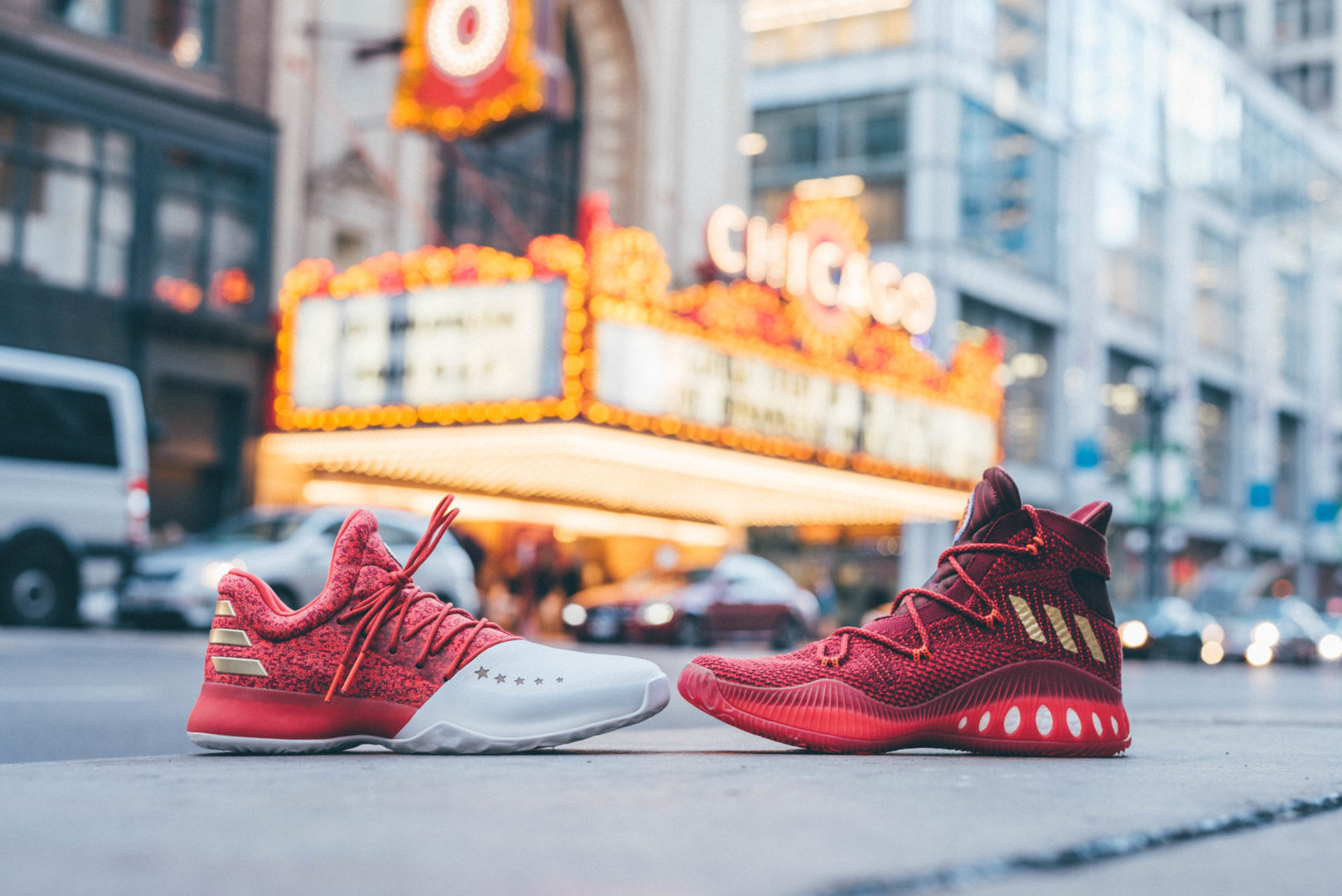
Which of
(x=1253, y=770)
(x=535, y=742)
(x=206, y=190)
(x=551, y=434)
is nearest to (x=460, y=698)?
(x=535, y=742)

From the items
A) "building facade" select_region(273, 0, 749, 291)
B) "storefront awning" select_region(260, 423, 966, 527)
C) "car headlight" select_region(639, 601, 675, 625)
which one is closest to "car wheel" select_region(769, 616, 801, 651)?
"car headlight" select_region(639, 601, 675, 625)

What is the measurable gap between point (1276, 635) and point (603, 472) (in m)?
12.9

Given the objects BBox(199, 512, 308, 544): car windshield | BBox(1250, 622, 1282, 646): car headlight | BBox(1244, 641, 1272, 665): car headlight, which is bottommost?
BBox(1244, 641, 1272, 665): car headlight

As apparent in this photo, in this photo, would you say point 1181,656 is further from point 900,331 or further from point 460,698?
point 460,698

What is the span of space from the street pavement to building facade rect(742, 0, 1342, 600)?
29.3 meters

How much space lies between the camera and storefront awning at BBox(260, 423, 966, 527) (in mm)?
21000

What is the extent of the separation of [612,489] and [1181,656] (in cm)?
1036

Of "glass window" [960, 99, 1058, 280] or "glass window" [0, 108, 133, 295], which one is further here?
"glass window" [960, 99, 1058, 280]

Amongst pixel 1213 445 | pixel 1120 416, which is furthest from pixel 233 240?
pixel 1213 445

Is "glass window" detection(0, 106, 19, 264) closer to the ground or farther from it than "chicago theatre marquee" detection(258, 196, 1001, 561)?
farther from it

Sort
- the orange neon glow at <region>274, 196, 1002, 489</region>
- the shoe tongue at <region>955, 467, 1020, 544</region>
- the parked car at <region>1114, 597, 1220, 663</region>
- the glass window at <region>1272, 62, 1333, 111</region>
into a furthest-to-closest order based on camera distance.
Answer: the glass window at <region>1272, 62, 1333, 111</region>
the parked car at <region>1114, 597, 1220, 663</region>
the orange neon glow at <region>274, 196, 1002, 489</region>
the shoe tongue at <region>955, 467, 1020, 544</region>

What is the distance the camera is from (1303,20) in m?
63.2

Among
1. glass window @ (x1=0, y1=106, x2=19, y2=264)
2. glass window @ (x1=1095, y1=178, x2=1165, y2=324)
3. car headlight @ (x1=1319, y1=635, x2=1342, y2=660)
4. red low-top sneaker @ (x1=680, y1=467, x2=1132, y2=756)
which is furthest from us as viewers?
glass window @ (x1=1095, y1=178, x2=1165, y2=324)

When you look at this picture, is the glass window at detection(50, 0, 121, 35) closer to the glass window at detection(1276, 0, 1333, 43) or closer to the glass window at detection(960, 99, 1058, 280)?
the glass window at detection(960, 99, 1058, 280)
